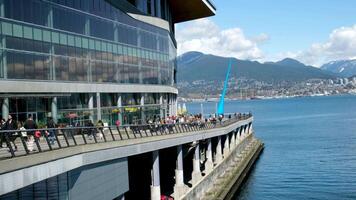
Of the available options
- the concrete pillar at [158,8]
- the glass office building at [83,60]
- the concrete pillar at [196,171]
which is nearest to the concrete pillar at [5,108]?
the glass office building at [83,60]

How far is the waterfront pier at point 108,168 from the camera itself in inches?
749

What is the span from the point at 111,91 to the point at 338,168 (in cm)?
3447

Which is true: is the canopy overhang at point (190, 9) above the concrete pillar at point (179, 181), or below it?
above

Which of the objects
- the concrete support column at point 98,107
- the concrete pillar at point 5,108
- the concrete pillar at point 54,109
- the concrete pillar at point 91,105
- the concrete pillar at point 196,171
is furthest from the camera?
the concrete support column at point 98,107

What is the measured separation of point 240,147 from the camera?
73.4 m

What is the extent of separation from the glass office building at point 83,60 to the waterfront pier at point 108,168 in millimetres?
6808

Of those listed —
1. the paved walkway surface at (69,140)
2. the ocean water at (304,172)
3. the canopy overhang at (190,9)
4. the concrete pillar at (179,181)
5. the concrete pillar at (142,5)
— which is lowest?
the ocean water at (304,172)

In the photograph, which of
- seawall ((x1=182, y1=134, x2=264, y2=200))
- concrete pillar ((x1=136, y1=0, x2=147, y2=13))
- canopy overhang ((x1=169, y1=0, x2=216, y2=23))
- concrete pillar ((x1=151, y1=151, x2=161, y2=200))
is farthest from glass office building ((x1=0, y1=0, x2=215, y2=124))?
canopy overhang ((x1=169, y1=0, x2=216, y2=23))

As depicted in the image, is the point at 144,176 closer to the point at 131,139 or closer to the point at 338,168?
the point at 131,139

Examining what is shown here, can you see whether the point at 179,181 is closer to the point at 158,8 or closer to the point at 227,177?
the point at 227,177

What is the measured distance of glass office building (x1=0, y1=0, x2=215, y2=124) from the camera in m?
35.2

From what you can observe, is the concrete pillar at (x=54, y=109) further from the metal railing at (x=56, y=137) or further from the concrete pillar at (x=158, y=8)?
the concrete pillar at (x=158, y=8)

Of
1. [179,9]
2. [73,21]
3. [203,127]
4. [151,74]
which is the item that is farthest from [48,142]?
[179,9]

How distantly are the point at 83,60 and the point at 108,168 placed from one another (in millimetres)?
18059
